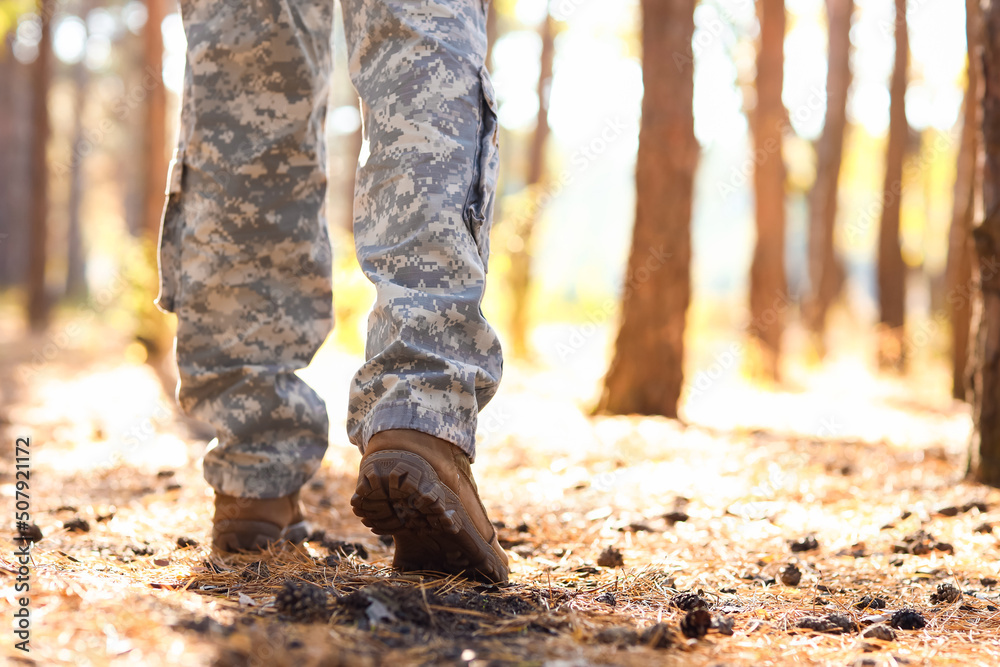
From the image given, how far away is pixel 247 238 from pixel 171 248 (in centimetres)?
20

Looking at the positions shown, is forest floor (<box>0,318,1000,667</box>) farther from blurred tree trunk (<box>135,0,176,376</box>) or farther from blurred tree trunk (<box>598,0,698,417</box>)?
blurred tree trunk (<box>135,0,176,376</box>)

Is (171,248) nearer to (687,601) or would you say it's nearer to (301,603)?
(301,603)

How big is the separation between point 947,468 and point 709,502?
1246 mm

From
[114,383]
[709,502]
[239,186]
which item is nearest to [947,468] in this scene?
[709,502]

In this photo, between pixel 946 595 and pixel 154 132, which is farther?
pixel 154 132

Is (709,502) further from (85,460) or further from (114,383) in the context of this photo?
(114,383)

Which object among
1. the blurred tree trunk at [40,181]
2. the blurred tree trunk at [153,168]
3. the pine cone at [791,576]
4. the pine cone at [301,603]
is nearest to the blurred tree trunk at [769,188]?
the blurred tree trunk at [153,168]

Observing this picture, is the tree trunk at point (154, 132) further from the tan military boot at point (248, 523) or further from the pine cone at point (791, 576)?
the pine cone at point (791, 576)

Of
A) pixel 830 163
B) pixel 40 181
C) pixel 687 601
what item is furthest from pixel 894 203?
pixel 40 181

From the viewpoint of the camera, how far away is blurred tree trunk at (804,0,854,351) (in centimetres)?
1109

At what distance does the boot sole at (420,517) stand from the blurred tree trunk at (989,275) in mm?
2064

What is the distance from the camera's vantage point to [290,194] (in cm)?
183

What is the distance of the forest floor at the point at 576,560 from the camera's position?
3.68 feet

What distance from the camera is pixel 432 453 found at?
1.31 m
